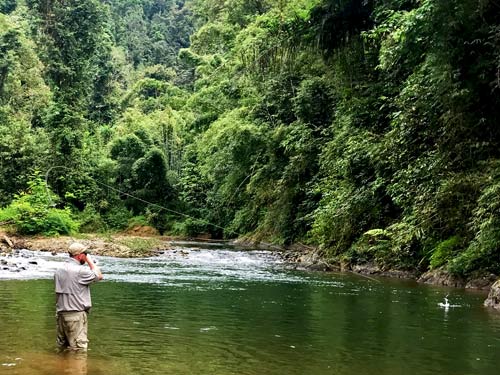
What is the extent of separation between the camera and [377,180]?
66.0 feet

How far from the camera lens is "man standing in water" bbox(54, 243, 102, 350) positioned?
744 cm

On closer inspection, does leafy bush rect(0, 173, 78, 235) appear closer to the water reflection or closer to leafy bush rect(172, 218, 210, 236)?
leafy bush rect(172, 218, 210, 236)

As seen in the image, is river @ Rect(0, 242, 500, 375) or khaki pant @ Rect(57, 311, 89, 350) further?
khaki pant @ Rect(57, 311, 89, 350)

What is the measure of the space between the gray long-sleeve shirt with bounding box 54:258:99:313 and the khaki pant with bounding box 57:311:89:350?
3.6 inches

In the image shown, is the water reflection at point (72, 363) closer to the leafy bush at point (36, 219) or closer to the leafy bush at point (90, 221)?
the leafy bush at point (36, 219)

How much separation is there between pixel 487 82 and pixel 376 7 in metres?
7.37

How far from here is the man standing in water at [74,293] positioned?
7.44m

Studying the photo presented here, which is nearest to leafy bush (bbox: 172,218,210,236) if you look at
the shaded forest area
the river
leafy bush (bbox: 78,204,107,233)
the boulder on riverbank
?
the shaded forest area

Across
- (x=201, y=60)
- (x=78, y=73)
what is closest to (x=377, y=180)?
(x=201, y=60)

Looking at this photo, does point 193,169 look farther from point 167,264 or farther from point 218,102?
point 167,264

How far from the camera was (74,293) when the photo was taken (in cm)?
746

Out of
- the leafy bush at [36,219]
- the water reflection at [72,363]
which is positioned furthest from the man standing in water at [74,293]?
the leafy bush at [36,219]

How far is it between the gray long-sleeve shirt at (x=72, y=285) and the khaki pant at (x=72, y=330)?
3.6 inches

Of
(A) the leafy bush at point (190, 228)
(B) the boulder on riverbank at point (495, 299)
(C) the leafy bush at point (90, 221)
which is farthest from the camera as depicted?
(A) the leafy bush at point (190, 228)
